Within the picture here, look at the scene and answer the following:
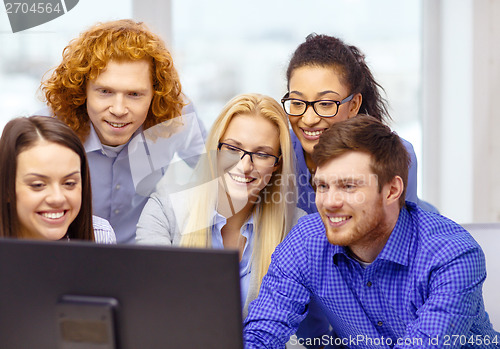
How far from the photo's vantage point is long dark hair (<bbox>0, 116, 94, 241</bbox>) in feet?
4.83

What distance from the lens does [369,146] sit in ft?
4.78

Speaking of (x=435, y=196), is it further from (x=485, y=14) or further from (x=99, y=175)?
(x=99, y=175)

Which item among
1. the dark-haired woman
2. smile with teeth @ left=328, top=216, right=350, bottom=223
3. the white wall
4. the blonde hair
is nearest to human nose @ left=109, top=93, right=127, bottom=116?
the blonde hair

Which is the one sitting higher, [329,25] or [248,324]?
[329,25]

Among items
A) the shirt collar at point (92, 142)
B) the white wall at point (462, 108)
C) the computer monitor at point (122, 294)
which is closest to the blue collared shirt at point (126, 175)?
the shirt collar at point (92, 142)

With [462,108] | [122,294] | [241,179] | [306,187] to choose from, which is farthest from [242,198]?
[462,108]

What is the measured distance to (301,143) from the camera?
77.5 inches

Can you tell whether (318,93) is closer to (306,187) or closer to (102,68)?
(306,187)

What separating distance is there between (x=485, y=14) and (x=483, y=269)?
2185 millimetres

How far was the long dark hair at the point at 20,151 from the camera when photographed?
1474 millimetres

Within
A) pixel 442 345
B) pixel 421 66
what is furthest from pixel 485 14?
pixel 442 345

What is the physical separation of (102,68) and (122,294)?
3.80 ft

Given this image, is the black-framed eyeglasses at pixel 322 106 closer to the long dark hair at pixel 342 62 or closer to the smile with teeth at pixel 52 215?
the long dark hair at pixel 342 62

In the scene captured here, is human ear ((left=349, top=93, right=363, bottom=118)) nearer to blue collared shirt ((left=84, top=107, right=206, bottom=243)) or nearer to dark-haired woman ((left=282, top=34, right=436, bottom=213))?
dark-haired woman ((left=282, top=34, right=436, bottom=213))
